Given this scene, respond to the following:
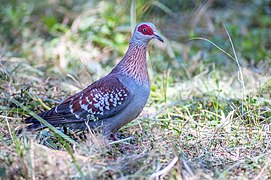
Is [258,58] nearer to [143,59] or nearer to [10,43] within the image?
[143,59]

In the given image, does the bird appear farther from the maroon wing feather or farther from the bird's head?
the bird's head

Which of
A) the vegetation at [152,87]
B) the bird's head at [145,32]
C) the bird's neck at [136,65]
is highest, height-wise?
the bird's head at [145,32]

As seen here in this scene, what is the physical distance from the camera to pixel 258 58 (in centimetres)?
695

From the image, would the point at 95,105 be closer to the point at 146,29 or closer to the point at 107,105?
the point at 107,105

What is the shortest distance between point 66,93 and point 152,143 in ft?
4.96

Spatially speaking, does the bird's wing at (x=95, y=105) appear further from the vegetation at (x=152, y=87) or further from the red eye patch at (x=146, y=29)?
the red eye patch at (x=146, y=29)

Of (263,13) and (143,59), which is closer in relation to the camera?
(143,59)

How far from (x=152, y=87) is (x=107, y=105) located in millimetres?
1453

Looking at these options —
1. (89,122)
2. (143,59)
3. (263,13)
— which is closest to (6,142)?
(89,122)

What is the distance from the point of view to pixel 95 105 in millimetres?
4457

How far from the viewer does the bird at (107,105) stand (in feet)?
14.4

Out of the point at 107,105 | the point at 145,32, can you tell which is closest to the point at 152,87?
the point at 145,32

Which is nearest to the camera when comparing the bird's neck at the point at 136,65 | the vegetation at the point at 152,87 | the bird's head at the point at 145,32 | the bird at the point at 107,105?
the vegetation at the point at 152,87

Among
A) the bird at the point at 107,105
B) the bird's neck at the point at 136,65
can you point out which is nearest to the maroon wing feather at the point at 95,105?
the bird at the point at 107,105
